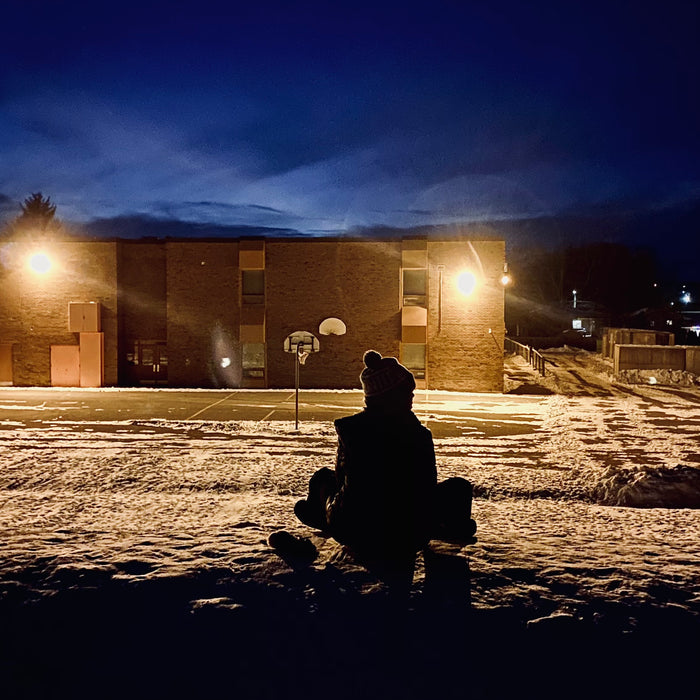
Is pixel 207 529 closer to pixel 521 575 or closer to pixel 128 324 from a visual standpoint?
pixel 521 575

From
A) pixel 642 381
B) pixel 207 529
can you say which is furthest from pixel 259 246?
pixel 207 529

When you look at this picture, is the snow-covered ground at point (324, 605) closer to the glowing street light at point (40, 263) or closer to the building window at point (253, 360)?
the building window at point (253, 360)

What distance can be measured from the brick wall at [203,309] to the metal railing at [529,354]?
52.8 feet

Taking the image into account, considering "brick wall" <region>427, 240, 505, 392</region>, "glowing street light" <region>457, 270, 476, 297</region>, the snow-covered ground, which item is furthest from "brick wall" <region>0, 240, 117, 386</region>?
the snow-covered ground

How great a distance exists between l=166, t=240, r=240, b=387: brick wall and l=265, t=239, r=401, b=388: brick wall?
185 cm

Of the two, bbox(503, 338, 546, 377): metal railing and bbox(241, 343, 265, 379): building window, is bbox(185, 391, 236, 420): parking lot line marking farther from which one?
→ bbox(503, 338, 546, 377): metal railing

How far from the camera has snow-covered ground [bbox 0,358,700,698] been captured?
315 centimetres

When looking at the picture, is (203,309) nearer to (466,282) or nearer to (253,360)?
(253,360)

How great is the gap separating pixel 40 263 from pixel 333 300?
1363 cm

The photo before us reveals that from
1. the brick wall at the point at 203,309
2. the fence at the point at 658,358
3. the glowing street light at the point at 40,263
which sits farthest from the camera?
the fence at the point at 658,358

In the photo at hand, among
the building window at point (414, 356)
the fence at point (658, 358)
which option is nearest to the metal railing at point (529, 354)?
the fence at point (658, 358)

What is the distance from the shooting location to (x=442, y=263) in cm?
2703

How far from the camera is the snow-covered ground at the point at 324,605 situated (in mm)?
3146

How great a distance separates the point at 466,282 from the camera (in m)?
26.8
